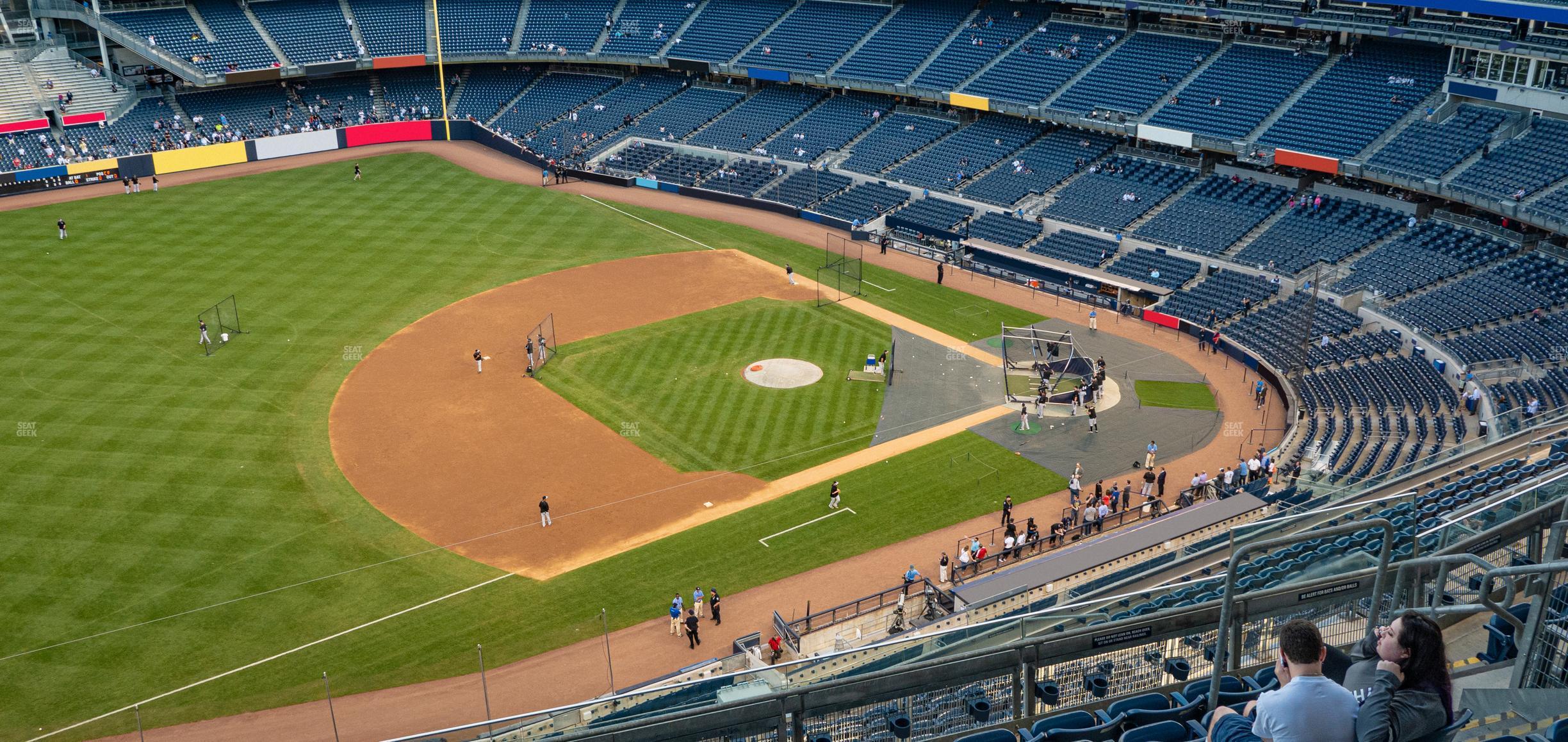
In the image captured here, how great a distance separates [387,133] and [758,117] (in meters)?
25.2

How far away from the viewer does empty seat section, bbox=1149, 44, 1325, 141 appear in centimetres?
6003

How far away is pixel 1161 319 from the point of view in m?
53.9

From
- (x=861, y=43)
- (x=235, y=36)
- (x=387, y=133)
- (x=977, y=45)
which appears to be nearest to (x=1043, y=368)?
(x=977, y=45)

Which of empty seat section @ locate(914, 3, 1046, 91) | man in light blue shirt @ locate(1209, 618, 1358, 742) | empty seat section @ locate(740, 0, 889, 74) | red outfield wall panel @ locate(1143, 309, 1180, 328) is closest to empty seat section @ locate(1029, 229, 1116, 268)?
red outfield wall panel @ locate(1143, 309, 1180, 328)

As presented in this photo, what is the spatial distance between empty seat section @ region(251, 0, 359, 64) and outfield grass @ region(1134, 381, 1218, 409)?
194ft

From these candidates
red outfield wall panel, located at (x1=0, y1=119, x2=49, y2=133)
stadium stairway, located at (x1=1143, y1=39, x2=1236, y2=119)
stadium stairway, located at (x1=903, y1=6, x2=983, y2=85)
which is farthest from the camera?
stadium stairway, located at (x1=903, y1=6, x2=983, y2=85)

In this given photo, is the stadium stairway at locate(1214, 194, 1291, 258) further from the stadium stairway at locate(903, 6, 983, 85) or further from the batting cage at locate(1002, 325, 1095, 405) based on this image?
the stadium stairway at locate(903, 6, 983, 85)

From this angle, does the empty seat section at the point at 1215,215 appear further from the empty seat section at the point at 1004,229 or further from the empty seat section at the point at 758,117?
the empty seat section at the point at 758,117

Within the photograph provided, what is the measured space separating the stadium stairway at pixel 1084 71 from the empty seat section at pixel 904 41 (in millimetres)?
10062

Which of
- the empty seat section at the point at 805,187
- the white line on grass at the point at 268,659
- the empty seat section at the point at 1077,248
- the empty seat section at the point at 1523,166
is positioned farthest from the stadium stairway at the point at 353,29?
the empty seat section at the point at 1523,166

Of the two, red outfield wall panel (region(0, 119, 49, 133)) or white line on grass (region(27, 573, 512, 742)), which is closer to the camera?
white line on grass (region(27, 573, 512, 742))

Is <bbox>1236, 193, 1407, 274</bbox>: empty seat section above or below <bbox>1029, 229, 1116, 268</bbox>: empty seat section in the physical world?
above

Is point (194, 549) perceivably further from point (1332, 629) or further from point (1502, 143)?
point (1502, 143)

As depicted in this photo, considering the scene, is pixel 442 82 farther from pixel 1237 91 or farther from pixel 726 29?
pixel 1237 91
